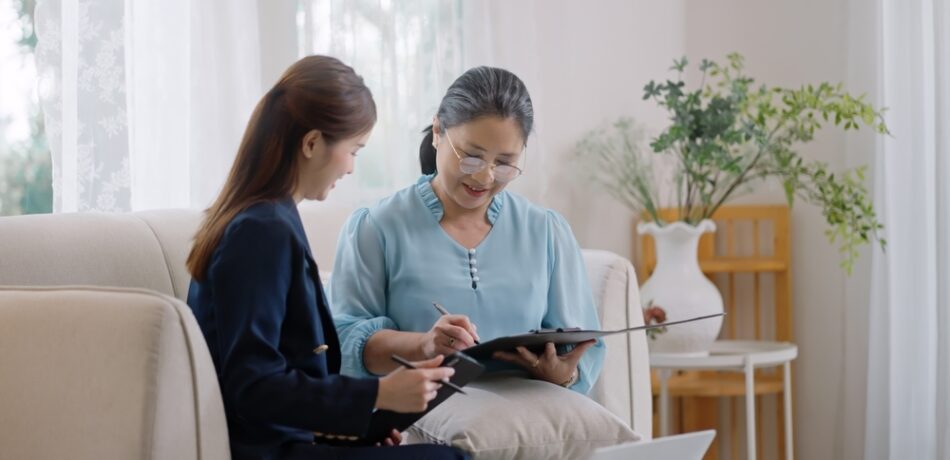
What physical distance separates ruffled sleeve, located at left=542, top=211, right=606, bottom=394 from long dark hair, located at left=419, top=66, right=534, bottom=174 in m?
0.20

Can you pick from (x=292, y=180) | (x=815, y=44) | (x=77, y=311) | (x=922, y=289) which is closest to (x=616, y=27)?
(x=815, y=44)

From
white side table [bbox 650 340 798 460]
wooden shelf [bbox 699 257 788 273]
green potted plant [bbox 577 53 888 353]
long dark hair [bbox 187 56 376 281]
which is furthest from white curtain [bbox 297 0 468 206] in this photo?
long dark hair [bbox 187 56 376 281]

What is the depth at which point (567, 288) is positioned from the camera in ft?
6.69

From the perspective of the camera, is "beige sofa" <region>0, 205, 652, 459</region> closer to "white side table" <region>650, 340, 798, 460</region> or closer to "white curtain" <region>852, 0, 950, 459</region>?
"white side table" <region>650, 340, 798, 460</region>

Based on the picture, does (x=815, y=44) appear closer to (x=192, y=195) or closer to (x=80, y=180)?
(x=192, y=195)

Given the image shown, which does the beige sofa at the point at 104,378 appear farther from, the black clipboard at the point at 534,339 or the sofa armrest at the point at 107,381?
the black clipboard at the point at 534,339

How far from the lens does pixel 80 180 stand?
7.70ft

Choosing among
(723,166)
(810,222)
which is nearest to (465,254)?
(723,166)

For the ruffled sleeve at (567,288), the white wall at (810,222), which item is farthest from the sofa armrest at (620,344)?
the white wall at (810,222)

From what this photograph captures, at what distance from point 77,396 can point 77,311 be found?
0.31ft

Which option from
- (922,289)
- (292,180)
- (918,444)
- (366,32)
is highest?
(366,32)

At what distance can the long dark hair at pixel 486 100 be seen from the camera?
1.92m

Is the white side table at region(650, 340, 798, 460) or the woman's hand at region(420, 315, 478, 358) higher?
the woman's hand at region(420, 315, 478, 358)

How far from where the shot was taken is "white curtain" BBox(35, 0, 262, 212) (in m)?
2.32
